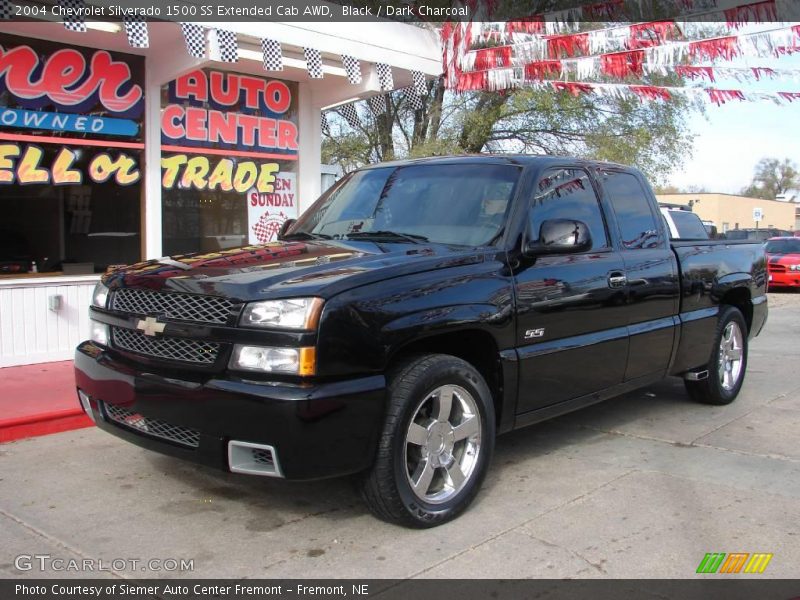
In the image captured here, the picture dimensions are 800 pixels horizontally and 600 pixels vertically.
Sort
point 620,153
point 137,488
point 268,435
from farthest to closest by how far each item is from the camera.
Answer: point 620,153 < point 137,488 < point 268,435

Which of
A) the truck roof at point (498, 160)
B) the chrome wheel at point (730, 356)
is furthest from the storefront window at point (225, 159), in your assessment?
the chrome wheel at point (730, 356)

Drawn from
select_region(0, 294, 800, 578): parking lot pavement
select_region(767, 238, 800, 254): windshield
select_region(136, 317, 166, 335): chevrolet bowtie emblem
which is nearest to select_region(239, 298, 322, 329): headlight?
select_region(136, 317, 166, 335): chevrolet bowtie emblem

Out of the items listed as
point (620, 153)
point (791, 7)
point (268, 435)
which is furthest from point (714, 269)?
point (620, 153)

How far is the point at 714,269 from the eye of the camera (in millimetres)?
6195

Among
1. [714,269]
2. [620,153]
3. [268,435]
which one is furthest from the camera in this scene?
[620,153]

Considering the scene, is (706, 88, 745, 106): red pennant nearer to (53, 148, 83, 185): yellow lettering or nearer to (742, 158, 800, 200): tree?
(53, 148, 83, 185): yellow lettering

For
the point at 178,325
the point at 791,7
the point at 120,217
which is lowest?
the point at 178,325

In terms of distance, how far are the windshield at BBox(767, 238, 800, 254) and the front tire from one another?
64.0 feet

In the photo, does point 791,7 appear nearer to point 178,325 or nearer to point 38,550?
point 178,325

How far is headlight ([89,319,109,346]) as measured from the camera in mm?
4125

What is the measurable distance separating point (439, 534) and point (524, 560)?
0.47 m

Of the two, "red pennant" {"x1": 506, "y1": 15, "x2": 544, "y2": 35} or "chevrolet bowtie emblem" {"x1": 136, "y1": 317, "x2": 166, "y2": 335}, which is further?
"red pennant" {"x1": 506, "y1": 15, "x2": 544, "y2": 35}

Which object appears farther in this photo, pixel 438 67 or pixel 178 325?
pixel 438 67

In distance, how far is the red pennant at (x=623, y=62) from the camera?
411 inches
